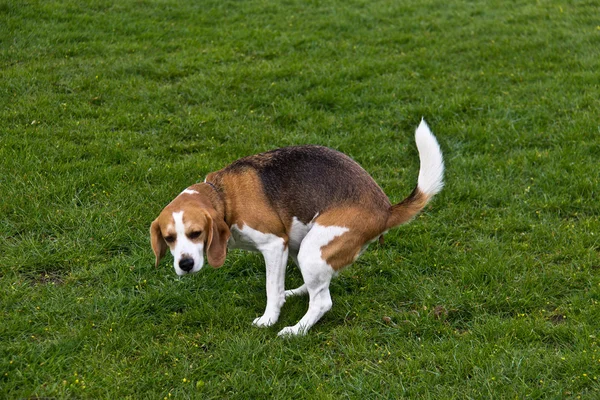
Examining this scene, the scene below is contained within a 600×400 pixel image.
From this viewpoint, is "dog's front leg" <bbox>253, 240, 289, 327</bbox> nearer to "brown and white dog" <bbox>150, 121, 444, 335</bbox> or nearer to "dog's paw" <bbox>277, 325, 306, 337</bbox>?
"brown and white dog" <bbox>150, 121, 444, 335</bbox>

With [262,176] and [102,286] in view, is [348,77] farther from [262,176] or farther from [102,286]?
[102,286]

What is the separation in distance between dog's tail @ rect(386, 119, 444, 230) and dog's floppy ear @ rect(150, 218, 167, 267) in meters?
1.70

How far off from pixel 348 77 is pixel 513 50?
284cm

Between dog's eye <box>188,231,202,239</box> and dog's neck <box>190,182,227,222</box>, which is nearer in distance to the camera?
dog's eye <box>188,231,202,239</box>

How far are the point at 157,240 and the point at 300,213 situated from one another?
43.6 inches

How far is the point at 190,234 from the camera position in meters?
4.68

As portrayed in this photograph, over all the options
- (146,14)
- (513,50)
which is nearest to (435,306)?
(513,50)

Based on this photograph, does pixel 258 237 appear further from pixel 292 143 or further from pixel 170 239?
pixel 292 143

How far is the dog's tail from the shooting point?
5125 millimetres

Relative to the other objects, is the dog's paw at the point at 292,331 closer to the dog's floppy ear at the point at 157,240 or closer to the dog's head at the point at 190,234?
the dog's head at the point at 190,234

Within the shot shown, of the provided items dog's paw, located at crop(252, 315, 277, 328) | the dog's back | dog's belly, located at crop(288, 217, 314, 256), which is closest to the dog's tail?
the dog's back

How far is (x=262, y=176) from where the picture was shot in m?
5.27

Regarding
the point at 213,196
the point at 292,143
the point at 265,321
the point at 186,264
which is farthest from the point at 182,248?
the point at 292,143

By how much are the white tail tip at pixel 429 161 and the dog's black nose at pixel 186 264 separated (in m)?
1.86
